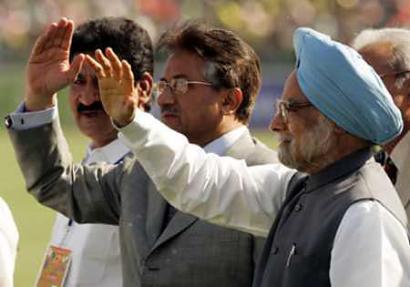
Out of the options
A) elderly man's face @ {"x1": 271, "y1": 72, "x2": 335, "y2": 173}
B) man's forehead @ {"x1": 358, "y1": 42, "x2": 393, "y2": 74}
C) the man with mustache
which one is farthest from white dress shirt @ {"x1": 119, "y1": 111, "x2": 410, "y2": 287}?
man's forehead @ {"x1": 358, "y1": 42, "x2": 393, "y2": 74}

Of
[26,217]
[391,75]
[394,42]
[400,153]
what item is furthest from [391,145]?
[26,217]

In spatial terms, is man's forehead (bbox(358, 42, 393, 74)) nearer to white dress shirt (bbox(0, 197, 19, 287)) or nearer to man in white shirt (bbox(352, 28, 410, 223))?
man in white shirt (bbox(352, 28, 410, 223))

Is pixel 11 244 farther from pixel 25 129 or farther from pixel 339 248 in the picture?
pixel 339 248

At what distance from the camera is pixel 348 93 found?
11.4ft

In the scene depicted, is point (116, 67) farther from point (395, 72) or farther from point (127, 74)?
point (395, 72)

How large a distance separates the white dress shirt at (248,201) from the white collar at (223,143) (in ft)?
1.28

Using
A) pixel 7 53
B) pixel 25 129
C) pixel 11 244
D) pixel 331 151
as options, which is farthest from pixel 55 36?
pixel 7 53

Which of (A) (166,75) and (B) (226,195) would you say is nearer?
(B) (226,195)

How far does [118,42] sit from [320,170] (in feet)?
6.12

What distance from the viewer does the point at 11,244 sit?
407 cm

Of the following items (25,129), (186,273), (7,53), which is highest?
(25,129)

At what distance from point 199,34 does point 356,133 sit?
1.04 m

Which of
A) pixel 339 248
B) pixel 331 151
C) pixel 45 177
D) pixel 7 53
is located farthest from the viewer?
pixel 7 53

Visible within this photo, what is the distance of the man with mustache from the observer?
329 cm
